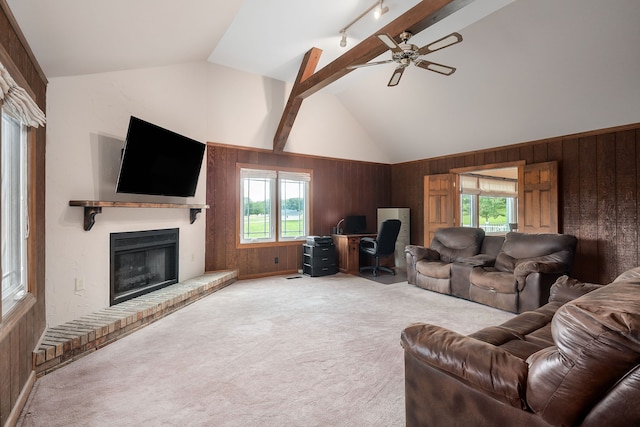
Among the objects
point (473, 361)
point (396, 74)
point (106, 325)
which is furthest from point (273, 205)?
point (473, 361)

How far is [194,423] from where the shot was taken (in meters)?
1.79

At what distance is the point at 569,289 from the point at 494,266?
1.88 meters

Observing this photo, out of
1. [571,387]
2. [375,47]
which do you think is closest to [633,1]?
[375,47]

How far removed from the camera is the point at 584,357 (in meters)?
1.00

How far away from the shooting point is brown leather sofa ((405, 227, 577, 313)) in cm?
367

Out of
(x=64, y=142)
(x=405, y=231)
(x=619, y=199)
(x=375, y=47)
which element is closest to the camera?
(x=64, y=142)

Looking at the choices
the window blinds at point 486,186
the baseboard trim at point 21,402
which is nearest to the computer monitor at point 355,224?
the window blinds at point 486,186

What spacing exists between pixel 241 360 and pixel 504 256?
3572mm

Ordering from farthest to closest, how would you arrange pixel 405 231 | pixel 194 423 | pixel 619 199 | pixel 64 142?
pixel 405 231
pixel 619 199
pixel 64 142
pixel 194 423

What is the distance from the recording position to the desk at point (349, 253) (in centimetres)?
600

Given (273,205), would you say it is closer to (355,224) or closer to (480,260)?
(355,224)

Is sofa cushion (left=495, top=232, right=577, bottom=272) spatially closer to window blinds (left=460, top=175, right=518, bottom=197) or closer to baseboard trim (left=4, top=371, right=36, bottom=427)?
window blinds (left=460, top=175, right=518, bottom=197)

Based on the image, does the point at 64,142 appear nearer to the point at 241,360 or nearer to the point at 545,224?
the point at 241,360

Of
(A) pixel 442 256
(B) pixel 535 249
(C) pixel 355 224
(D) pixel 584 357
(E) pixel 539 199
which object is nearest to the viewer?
(D) pixel 584 357
